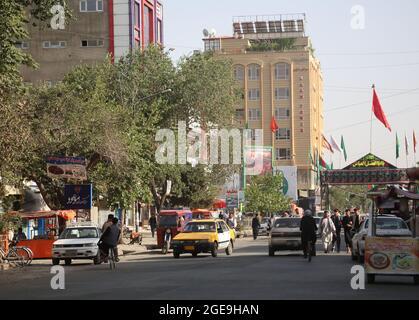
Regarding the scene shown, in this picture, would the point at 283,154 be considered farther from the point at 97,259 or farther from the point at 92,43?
the point at 97,259

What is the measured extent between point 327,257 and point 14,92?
13.2m

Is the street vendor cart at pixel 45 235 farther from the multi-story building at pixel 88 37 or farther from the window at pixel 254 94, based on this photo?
the window at pixel 254 94

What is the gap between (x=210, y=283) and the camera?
69.8 feet

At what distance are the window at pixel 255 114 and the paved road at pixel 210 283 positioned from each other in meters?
102

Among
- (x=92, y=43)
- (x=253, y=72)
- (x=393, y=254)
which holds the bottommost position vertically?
(x=393, y=254)

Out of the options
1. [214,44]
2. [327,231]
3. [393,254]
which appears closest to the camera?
[393,254]

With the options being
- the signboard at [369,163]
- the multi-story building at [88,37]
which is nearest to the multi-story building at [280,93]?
the multi-story building at [88,37]

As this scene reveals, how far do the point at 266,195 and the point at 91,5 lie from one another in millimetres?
27935

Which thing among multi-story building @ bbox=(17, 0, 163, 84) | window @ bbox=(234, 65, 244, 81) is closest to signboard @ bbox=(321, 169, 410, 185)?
multi-story building @ bbox=(17, 0, 163, 84)

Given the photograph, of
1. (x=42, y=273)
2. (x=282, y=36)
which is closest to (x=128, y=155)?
(x=42, y=273)

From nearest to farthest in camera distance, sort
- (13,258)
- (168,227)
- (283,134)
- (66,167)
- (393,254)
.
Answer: (393,254) → (13,258) → (66,167) → (168,227) → (283,134)

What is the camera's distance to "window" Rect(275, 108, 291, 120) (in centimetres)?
13100

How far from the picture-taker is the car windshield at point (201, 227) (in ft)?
123

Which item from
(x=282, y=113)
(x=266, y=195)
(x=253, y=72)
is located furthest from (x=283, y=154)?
(x=266, y=195)
